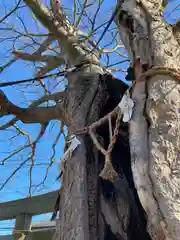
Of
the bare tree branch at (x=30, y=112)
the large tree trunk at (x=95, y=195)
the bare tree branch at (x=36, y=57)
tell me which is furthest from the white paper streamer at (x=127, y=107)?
the bare tree branch at (x=36, y=57)

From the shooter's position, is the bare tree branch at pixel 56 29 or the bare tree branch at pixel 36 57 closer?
the bare tree branch at pixel 56 29

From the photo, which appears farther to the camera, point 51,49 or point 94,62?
point 51,49

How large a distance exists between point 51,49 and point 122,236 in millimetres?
1480

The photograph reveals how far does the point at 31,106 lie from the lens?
1834 mm

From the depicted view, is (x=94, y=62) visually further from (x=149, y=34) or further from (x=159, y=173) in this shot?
(x=159, y=173)

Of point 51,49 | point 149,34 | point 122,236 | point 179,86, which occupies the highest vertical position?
point 51,49

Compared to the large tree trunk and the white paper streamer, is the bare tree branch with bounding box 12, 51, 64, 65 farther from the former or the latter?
the white paper streamer

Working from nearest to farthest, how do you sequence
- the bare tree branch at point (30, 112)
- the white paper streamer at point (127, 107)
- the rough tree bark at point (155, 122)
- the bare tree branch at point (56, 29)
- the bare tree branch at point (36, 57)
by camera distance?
the rough tree bark at point (155, 122)
the white paper streamer at point (127, 107)
the bare tree branch at point (30, 112)
the bare tree branch at point (56, 29)
the bare tree branch at point (36, 57)

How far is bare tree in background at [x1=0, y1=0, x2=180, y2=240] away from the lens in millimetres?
855

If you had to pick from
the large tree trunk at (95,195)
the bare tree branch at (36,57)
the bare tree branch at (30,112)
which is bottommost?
the large tree trunk at (95,195)

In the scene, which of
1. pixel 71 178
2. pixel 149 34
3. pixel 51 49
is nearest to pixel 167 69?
pixel 149 34

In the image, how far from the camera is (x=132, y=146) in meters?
0.97

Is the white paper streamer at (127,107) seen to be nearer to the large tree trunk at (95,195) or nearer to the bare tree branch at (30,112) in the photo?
the large tree trunk at (95,195)

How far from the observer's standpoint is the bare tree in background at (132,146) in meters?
0.86
